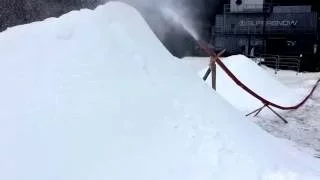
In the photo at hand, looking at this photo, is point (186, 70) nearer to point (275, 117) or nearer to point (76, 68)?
point (76, 68)

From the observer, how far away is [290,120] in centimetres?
1010

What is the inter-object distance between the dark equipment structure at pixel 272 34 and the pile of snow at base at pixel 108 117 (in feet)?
67.0

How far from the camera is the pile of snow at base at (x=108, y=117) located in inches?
166

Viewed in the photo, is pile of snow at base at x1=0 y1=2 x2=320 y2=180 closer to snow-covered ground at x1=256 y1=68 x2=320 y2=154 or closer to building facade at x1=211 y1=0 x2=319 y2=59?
snow-covered ground at x1=256 y1=68 x2=320 y2=154

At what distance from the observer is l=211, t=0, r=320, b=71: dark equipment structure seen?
25.8 m

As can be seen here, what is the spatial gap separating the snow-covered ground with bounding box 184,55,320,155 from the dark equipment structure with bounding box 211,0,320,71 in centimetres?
1067

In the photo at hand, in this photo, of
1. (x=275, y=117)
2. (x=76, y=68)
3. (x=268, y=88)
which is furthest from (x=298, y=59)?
(x=76, y=68)

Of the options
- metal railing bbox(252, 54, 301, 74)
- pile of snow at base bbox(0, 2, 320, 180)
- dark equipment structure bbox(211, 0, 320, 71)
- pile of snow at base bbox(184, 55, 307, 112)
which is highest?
pile of snow at base bbox(0, 2, 320, 180)

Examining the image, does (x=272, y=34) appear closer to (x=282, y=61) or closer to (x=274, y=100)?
(x=282, y=61)

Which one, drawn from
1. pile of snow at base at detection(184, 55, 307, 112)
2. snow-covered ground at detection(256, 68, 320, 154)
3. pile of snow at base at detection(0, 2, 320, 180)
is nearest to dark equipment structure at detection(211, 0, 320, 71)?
pile of snow at base at detection(184, 55, 307, 112)

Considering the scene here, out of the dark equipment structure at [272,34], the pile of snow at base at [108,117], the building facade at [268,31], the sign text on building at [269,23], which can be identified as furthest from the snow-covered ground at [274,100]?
the sign text on building at [269,23]

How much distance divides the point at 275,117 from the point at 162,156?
6.10 m

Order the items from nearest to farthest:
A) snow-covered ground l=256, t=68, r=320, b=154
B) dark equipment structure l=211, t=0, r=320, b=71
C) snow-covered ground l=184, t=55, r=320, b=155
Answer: snow-covered ground l=256, t=68, r=320, b=154, snow-covered ground l=184, t=55, r=320, b=155, dark equipment structure l=211, t=0, r=320, b=71

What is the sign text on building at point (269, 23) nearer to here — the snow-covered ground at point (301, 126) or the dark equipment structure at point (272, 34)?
the dark equipment structure at point (272, 34)
